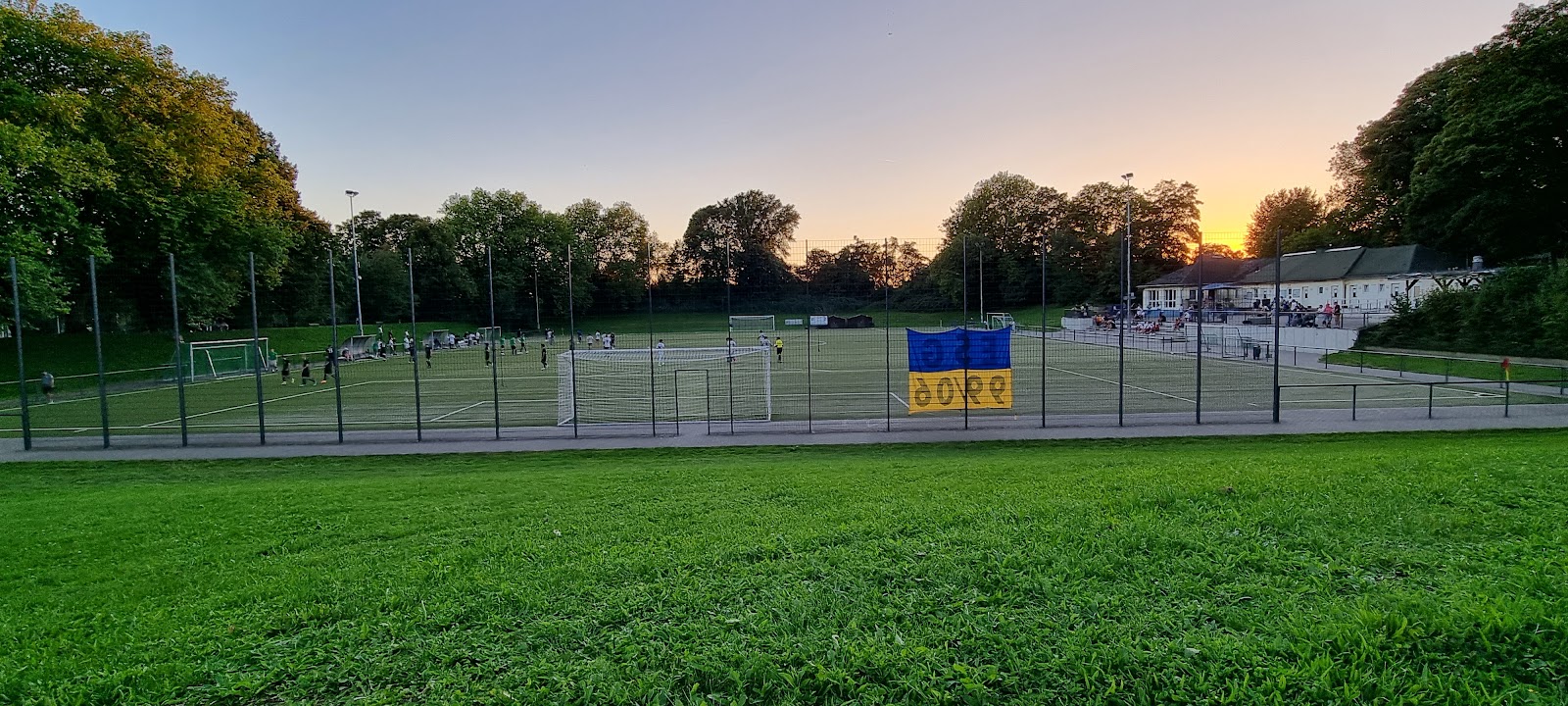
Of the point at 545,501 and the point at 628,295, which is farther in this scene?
the point at 628,295

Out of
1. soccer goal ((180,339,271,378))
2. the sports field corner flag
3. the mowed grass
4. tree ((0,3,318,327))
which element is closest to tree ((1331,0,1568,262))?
the sports field corner flag

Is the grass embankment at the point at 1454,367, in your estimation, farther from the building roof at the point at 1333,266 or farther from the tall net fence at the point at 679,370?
the building roof at the point at 1333,266

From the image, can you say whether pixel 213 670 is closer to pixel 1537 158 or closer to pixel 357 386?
pixel 357 386

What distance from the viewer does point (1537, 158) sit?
38031 mm

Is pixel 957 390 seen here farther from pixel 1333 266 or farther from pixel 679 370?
pixel 1333 266

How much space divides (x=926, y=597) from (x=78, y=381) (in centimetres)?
3511

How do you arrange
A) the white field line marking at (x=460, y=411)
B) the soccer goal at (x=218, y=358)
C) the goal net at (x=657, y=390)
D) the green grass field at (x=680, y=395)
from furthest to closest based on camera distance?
the soccer goal at (x=218, y=358)
the white field line marking at (x=460, y=411)
the green grass field at (x=680, y=395)
the goal net at (x=657, y=390)

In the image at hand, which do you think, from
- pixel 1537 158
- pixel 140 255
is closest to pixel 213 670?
pixel 140 255

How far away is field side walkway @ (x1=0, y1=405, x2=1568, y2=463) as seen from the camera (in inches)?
551

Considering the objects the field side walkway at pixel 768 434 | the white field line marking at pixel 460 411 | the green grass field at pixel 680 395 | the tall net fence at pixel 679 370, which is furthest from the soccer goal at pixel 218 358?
the field side walkway at pixel 768 434

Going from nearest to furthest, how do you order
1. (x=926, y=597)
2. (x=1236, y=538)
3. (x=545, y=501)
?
(x=926, y=597)
(x=1236, y=538)
(x=545, y=501)

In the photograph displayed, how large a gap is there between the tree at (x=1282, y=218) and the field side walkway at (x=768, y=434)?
62777 mm

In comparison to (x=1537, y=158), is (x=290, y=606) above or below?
below

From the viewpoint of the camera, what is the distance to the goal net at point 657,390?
1778 cm
